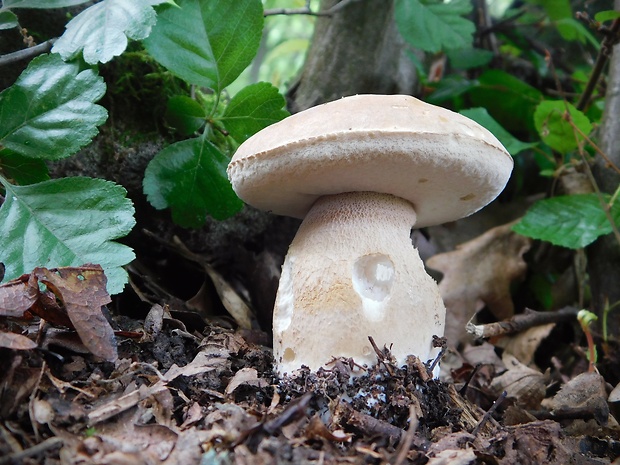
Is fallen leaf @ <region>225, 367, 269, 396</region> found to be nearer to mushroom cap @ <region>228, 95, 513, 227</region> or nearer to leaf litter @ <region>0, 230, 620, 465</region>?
leaf litter @ <region>0, 230, 620, 465</region>

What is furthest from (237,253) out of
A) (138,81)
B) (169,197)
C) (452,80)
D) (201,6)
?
(452,80)

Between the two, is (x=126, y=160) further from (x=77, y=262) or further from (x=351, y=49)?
(x=351, y=49)

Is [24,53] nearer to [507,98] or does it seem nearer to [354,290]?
[354,290]

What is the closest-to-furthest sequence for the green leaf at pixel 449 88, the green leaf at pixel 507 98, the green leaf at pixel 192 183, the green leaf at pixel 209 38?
the green leaf at pixel 209 38, the green leaf at pixel 192 183, the green leaf at pixel 449 88, the green leaf at pixel 507 98

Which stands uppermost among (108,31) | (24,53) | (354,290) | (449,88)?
(108,31)

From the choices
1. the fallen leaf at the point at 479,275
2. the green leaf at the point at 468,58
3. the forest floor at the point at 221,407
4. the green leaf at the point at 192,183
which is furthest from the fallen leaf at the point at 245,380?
the green leaf at the point at 468,58

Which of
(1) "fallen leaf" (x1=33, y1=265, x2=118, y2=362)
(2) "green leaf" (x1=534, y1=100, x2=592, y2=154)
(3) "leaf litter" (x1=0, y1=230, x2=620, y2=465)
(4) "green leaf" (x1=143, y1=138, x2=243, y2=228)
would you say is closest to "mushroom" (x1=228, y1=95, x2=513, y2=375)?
(3) "leaf litter" (x1=0, y1=230, x2=620, y2=465)

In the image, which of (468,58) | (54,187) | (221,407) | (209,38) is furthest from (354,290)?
(468,58)

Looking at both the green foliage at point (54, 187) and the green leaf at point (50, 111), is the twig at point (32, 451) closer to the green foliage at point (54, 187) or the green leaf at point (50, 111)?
the green foliage at point (54, 187)
